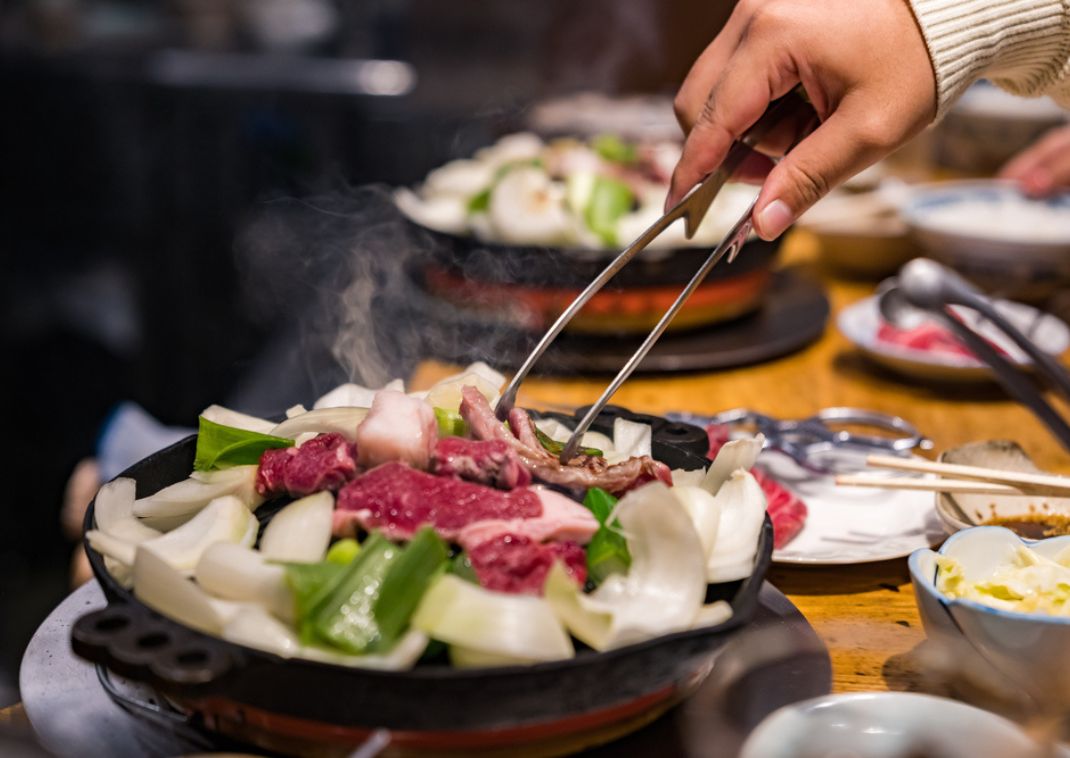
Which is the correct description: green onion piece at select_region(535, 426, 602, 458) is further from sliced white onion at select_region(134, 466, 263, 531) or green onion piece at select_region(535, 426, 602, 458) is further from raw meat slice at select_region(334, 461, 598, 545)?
sliced white onion at select_region(134, 466, 263, 531)

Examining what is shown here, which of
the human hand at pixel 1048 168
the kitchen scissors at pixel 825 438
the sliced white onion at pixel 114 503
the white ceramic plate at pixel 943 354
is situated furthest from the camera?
the human hand at pixel 1048 168

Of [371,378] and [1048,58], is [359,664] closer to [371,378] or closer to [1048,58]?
[371,378]

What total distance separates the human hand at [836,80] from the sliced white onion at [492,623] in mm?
770

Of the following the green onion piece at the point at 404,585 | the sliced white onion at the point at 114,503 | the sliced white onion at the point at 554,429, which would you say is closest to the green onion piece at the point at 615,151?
the sliced white onion at the point at 554,429

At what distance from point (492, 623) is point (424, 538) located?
0.13 meters

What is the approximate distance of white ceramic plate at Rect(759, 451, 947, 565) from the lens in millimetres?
1723

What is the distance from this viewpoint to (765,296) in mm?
3219

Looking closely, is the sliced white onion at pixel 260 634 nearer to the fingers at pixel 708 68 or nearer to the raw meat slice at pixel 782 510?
the raw meat slice at pixel 782 510

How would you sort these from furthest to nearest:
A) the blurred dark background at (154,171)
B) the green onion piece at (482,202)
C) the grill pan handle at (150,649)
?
the blurred dark background at (154,171), the green onion piece at (482,202), the grill pan handle at (150,649)

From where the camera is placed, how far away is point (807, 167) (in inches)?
64.3

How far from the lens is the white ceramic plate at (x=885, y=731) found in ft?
3.51

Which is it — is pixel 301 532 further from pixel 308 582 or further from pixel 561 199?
pixel 561 199

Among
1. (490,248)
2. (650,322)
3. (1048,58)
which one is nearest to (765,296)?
(650,322)

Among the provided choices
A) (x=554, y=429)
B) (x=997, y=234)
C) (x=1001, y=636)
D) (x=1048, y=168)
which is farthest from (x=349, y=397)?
(x=1048, y=168)
